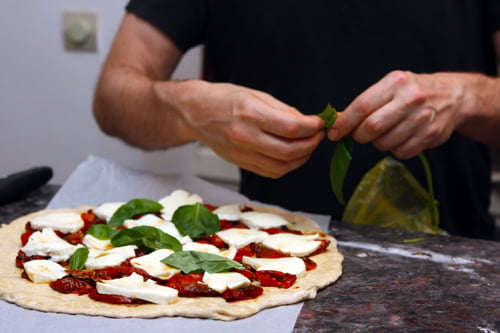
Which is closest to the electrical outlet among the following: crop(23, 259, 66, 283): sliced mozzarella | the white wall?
the white wall

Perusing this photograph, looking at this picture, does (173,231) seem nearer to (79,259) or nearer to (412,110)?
(79,259)

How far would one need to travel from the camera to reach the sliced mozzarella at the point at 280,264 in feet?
3.78

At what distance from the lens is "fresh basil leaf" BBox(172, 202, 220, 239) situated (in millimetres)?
1321

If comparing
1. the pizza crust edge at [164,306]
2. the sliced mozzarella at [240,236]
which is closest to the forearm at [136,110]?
the sliced mozzarella at [240,236]

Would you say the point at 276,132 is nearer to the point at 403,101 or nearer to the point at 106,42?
the point at 403,101

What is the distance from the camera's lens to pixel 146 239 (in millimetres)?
1224

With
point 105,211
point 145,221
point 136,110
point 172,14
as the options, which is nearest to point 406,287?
point 145,221

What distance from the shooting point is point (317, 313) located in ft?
3.33

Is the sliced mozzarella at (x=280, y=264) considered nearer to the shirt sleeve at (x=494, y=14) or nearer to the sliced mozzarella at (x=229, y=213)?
the sliced mozzarella at (x=229, y=213)

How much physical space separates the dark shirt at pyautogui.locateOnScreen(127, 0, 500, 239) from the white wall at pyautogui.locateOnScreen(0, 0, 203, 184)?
2.00ft

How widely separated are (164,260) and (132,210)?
0.30 m

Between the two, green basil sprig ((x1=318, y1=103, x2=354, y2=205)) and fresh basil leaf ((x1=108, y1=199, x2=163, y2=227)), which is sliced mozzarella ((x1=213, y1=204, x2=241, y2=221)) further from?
green basil sprig ((x1=318, y1=103, x2=354, y2=205))

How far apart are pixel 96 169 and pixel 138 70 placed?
36cm

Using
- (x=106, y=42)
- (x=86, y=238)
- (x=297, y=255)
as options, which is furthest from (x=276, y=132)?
(x=106, y=42)
